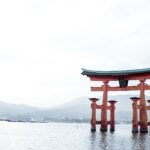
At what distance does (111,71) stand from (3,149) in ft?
49.9

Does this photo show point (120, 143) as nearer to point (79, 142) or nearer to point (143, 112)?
point (79, 142)

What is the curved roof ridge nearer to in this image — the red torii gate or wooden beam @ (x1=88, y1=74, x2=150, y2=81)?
the red torii gate

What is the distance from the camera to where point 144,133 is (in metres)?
31.0

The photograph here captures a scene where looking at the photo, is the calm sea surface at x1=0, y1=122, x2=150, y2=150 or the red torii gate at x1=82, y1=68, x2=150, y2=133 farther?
the red torii gate at x1=82, y1=68, x2=150, y2=133

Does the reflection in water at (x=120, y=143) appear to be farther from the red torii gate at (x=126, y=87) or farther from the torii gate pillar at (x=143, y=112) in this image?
A: the red torii gate at (x=126, y=87)

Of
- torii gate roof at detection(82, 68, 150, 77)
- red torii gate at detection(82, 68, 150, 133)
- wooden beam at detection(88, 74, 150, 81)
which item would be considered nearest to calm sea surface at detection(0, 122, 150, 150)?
red torii gate at detection(82, 68, 150, 133)

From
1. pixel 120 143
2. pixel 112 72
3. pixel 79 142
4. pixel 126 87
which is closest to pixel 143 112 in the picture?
pixel 126 87

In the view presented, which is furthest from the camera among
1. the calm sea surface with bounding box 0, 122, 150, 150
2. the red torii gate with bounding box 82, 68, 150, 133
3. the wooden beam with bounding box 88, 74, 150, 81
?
the wooden beam with bounding box 88, 74, 150, 81

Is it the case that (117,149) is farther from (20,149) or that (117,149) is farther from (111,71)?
(111,71)

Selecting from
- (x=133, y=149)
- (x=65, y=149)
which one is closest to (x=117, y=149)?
(x=133, y=149)

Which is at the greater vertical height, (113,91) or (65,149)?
(113,91)

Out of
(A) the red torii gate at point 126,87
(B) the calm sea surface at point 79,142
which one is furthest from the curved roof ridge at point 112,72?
(B) the calm sea surface at point 79,142

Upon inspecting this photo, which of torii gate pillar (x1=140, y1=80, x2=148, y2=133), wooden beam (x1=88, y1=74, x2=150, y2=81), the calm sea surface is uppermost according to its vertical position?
wooden beam (x1=88, y1=74, x2=150, y2=81)

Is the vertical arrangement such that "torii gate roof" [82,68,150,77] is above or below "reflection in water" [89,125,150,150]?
above
